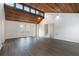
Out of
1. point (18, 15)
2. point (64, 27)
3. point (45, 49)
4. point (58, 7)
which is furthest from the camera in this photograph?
point (18, 15)

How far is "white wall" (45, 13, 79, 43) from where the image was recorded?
3.76 meters

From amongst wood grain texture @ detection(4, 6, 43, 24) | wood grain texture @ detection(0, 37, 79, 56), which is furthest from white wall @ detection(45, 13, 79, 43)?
→ wood grain texture @ detection(4, 6, 43, 24)

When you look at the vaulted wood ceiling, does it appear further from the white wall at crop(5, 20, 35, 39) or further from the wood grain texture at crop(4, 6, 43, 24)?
the white wall at crop(5, 20, 35, 39)

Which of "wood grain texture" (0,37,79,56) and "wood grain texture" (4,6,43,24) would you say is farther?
"wood grain texture" (4,6,43,24)

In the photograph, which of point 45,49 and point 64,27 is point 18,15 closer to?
point 45,49

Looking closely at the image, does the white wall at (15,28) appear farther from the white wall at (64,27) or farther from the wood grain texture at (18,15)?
the white wall at (64,27)

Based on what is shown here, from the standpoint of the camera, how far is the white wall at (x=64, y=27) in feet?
12.3

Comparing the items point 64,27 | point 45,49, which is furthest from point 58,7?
point 45,49

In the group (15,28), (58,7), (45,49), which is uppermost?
(58,7)

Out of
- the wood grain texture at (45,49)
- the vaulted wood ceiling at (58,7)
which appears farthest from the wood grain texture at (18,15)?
the vaulted wood ceiling at (58,7)

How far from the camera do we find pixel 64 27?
3.89m

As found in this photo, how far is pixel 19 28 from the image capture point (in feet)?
23.9

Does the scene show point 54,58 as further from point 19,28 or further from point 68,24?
point 19,28

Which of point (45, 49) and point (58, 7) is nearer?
point (58, 7)
